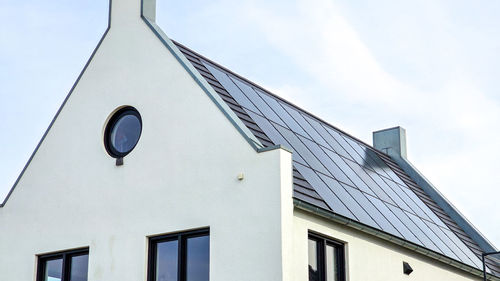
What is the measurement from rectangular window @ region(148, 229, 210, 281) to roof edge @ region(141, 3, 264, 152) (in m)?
1.81

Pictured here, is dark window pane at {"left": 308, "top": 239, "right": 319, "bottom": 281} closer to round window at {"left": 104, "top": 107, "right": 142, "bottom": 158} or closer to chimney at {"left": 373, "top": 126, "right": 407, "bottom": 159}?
round window at {"left": 104, "top": 107, "right": 142, "bottom": 158}

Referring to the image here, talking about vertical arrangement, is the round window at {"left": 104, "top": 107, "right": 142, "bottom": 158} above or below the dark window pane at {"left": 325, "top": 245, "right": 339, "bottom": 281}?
above

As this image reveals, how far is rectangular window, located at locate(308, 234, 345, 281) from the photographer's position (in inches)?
560

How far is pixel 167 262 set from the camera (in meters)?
14.4

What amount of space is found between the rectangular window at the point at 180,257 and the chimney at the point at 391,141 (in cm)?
1474

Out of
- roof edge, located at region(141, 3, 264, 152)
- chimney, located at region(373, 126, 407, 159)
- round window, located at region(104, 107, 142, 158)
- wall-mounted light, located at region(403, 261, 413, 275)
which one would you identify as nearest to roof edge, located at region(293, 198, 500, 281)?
wall-mounted light, located at region(403, 261, 413, 275)

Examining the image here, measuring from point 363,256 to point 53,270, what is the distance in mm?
6233

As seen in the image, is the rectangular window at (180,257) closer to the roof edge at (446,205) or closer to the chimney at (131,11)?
the chimney at (131,11)

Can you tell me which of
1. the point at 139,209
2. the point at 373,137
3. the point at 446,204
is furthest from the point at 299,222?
the point at 373,137

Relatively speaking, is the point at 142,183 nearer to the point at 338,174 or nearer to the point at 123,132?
the point at 123,132

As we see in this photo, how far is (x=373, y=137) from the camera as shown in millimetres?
28703

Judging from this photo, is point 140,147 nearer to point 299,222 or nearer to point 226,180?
point 226,180

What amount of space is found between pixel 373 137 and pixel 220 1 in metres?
16.1

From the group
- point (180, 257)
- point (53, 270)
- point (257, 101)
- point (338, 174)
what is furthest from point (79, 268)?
point (338, 174)
